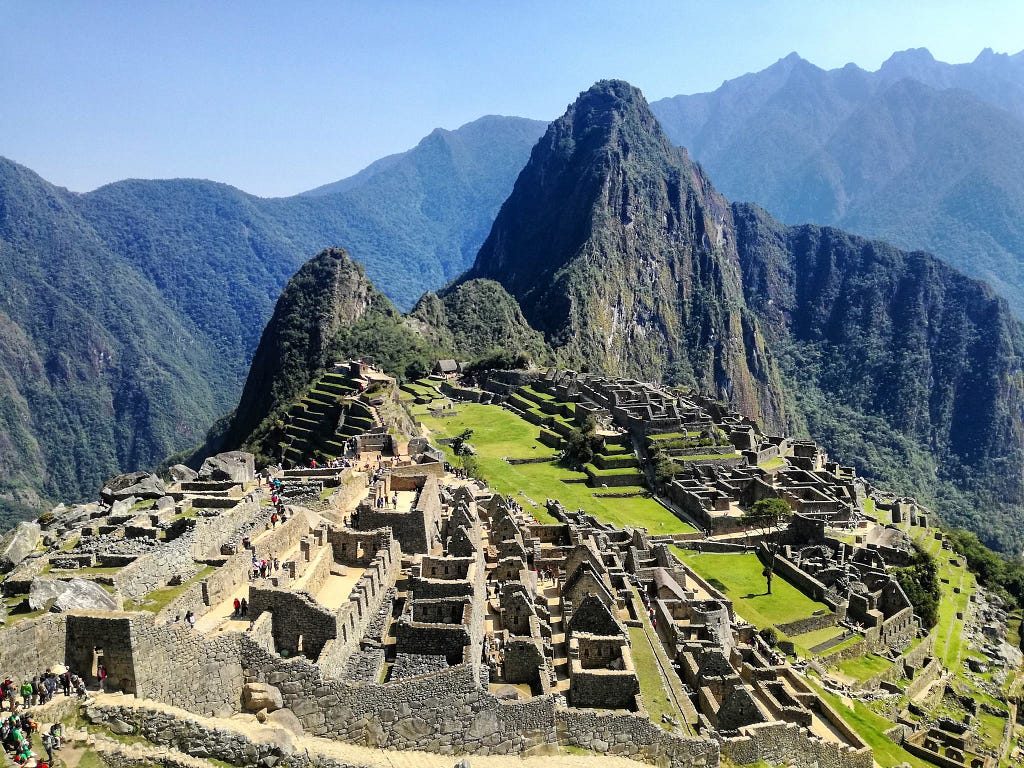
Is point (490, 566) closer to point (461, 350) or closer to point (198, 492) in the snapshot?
point (198, 492)

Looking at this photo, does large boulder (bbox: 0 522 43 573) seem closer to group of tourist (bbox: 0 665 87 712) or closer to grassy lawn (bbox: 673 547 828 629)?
group of tourist (bbox: 0 665 87 712)

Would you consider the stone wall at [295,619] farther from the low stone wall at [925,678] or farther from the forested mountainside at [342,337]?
the forested mountainside at [342,337]

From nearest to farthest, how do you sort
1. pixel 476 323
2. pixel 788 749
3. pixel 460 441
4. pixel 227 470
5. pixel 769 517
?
1. pixel 788 749
2. pixel 227 470
3. pixel 769 517
4. pixel 460 441
5. pixel 476 323

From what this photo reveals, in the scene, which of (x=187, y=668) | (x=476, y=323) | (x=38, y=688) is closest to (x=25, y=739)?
(x=38, y=688)

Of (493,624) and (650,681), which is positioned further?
(493,624)

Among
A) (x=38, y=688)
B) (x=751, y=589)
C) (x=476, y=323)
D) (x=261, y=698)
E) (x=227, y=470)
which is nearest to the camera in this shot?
(x=38, y=688)

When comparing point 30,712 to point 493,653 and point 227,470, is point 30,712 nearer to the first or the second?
point 493,653

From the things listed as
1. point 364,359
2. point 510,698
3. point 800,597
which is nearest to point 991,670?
point 800,597
